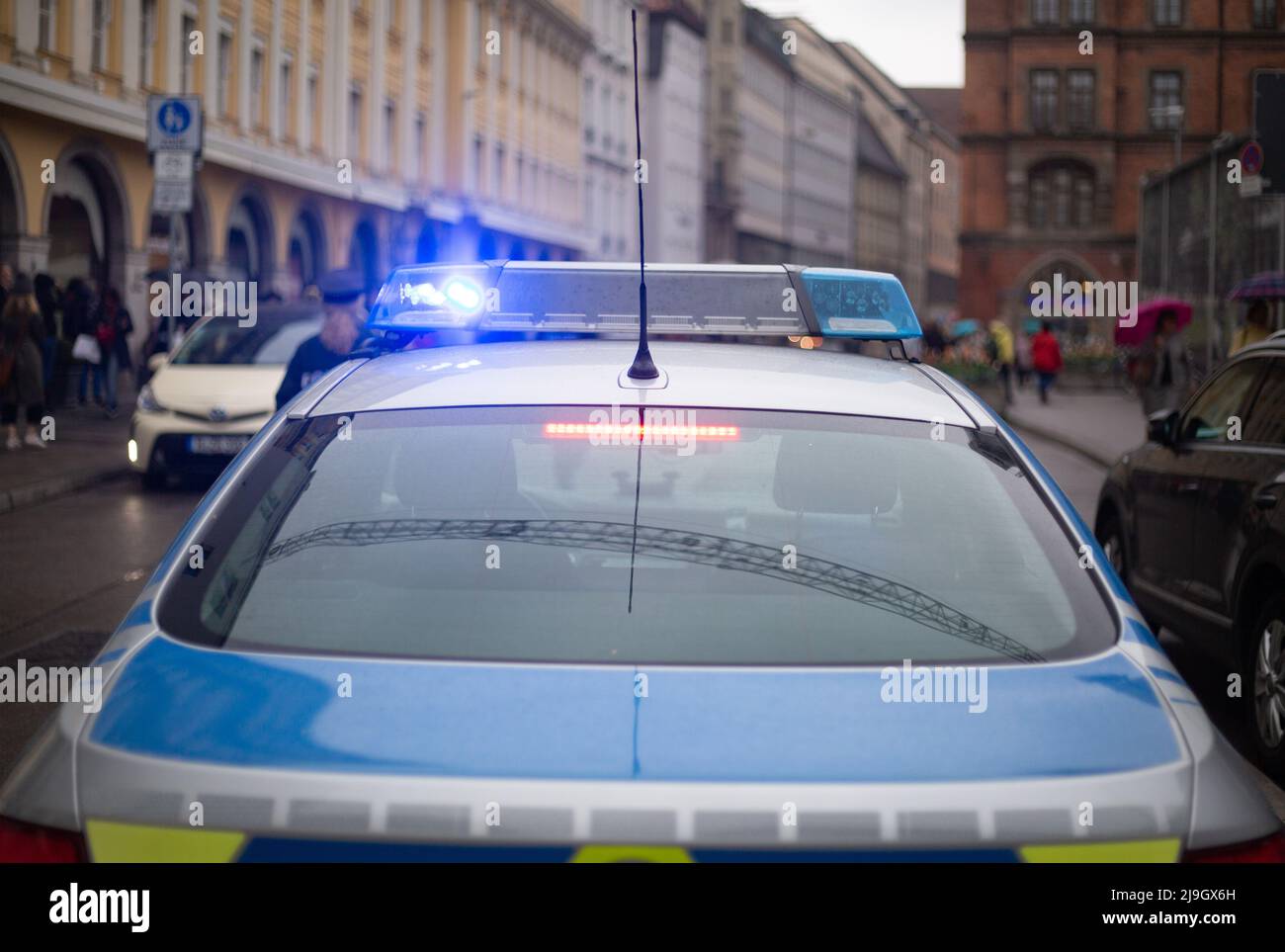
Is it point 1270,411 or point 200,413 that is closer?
point 1270,411

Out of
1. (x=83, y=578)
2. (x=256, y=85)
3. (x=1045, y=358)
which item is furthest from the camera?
(x=1045, y=358)

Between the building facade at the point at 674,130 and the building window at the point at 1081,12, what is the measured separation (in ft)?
62.7

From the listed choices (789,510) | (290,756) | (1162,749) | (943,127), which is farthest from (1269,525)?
(943,127)

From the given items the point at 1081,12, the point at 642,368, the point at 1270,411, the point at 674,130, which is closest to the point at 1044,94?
the point at 1081,12

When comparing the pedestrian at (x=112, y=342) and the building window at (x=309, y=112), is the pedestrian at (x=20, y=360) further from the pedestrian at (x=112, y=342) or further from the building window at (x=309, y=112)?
the building window at (x=309, y=112)

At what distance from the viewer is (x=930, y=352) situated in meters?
52.9

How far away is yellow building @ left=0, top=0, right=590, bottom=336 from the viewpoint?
2995 cm

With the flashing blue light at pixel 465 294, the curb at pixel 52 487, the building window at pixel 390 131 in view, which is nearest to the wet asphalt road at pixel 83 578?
the curb at pixel 52 487

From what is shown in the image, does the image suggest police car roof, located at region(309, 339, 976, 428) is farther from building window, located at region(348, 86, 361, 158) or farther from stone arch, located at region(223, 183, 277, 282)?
building window, located at region(348, 86, 361, 158)

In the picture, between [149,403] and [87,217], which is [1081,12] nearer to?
[87,217]

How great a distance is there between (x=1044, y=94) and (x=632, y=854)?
8626 cm

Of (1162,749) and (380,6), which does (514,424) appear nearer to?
(1162,749)

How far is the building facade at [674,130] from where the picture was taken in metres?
92.3

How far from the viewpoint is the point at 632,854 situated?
7.38ft
